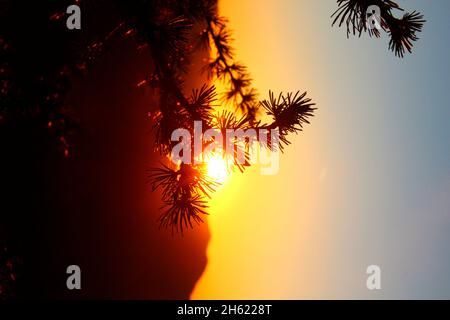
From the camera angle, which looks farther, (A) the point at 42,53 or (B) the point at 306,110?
(A) the point at 42,53

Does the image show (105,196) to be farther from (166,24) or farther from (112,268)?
(166,24)

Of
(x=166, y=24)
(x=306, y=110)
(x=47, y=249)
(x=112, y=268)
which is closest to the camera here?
(x=306, y=110)

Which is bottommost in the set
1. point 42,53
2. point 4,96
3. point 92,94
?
point 4,96

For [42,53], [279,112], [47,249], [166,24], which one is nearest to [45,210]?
[47,249]

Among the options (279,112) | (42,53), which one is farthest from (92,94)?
(279,112)

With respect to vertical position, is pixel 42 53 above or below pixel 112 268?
above

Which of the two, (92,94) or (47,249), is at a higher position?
(92,94)

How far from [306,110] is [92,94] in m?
2.14

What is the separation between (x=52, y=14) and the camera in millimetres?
1794
